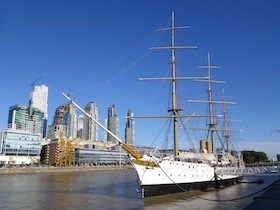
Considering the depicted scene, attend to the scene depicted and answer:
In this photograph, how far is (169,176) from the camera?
1437 inches

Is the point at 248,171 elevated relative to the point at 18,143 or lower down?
lower down

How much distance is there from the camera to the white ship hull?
34469 mm

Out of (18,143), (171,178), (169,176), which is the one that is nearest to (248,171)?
(171,178)

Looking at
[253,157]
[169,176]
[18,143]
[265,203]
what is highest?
[18,143]

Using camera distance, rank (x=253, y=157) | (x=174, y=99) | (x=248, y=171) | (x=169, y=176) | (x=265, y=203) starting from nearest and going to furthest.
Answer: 1. (x=265, y=203)
2. (x=169, y=176)
3. (x=174, y=99)
4. (x=248, y=171)
5. (x=253, y=157)

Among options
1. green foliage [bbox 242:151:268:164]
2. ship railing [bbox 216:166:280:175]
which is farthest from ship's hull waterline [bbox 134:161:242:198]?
green foliage [bbox 242:151:268:164]

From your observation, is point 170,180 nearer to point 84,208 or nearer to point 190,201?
point 190,201

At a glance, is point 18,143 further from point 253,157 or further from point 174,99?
point 174,99

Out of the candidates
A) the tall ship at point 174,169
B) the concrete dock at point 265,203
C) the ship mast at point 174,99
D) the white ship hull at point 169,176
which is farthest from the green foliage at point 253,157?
the concrete dock at point 265,203

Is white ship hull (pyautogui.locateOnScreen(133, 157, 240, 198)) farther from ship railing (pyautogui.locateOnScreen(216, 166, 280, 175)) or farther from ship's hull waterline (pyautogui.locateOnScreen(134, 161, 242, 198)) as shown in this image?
ship railing (pyautogui.locateOnScreen(216, 166, 280, 175))

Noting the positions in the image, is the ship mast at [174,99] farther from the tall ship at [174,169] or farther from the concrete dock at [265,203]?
the concrete dock at [265,203]

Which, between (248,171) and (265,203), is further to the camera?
(248,171)

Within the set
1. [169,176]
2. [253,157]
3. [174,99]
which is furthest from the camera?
[253,157]

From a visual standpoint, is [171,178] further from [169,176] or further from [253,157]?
[253,157]
